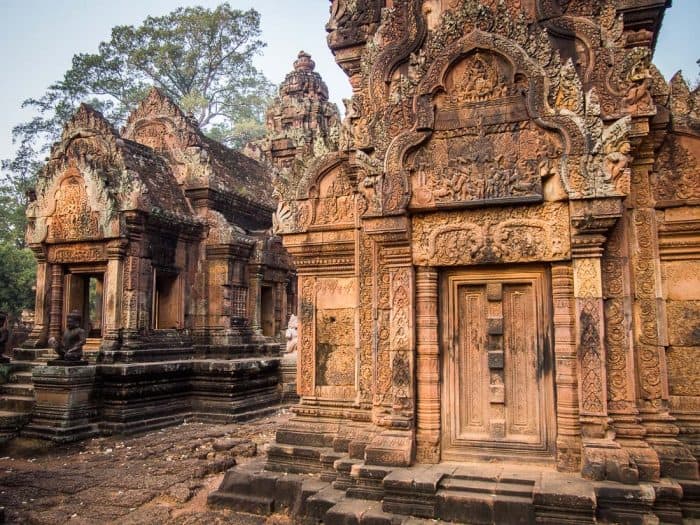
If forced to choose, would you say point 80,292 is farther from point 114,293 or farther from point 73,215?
point 114,293

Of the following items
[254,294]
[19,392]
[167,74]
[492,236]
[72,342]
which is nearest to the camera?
[492,236]


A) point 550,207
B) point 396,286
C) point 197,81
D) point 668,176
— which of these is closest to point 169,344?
point 396,286

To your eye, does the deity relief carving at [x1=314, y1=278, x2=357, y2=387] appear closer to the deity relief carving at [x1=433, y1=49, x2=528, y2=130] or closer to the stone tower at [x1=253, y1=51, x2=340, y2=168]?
the deity relief carving at [x1=433, y1=49, x2=528, y2=130]

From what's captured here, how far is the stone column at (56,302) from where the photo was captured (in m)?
11.9

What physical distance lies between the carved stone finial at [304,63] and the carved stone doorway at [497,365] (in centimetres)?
1325

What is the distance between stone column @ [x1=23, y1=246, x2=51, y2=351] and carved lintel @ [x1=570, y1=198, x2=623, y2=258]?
1113 centimetres

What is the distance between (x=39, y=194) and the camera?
12109 millimetres

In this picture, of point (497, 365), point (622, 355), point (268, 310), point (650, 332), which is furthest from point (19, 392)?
point (650, 332)

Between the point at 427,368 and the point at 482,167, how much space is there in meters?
2.09

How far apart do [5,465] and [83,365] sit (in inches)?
86.4

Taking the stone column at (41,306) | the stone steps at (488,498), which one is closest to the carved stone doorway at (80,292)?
the stone column at (41,306)

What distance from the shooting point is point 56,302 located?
1200 centimetres

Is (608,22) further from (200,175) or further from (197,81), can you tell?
(197,81)

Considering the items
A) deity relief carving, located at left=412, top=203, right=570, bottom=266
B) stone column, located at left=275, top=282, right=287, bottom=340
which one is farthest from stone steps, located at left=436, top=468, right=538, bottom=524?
stone column, located at left=275, top=282, right=287, bottom=340
